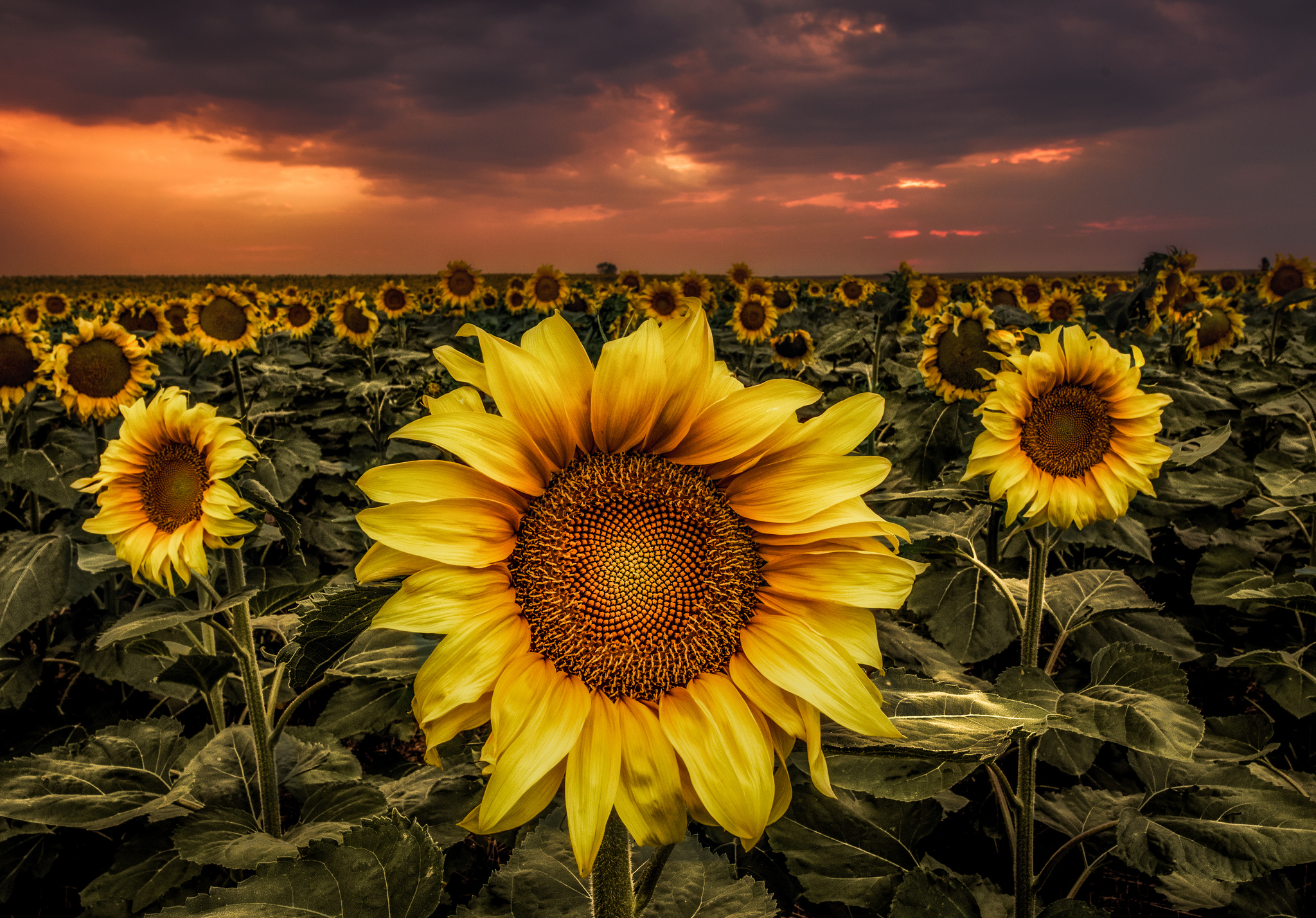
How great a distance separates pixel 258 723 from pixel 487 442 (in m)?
1.61

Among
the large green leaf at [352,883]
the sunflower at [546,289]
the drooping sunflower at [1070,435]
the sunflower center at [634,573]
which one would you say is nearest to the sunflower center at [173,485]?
the large green leaf at [352,883]

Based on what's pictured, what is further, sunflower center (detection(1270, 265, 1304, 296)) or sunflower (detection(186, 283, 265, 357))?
sunflower center (detection(1270, 265, 1304, 296))

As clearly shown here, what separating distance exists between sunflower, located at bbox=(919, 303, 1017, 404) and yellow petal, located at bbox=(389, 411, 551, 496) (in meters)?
3.52

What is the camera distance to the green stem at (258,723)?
2.03 m

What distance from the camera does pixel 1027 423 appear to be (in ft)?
8.32

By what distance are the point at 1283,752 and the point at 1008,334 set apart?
7.34ft

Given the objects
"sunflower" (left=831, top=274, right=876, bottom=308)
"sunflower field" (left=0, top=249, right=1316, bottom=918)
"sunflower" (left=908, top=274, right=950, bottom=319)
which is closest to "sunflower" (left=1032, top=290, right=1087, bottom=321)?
"sunflower" (left=908, top=274, right=950, bottom=319)

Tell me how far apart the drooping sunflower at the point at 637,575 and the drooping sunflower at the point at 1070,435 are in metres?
1.57

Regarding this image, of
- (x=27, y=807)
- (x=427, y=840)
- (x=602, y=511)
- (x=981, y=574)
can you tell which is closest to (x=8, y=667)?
(x=27, y=807)

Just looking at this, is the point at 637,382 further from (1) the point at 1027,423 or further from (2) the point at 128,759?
(2) the point at 128,759

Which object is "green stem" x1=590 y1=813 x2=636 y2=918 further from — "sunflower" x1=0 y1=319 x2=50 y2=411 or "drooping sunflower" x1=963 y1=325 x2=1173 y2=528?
"sunflower" x1=0 y1=319 x2=50 y2=411

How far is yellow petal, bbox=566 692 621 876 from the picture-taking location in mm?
829

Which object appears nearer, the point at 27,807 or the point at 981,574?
the point at 27,807

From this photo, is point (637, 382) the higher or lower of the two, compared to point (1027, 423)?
higher
